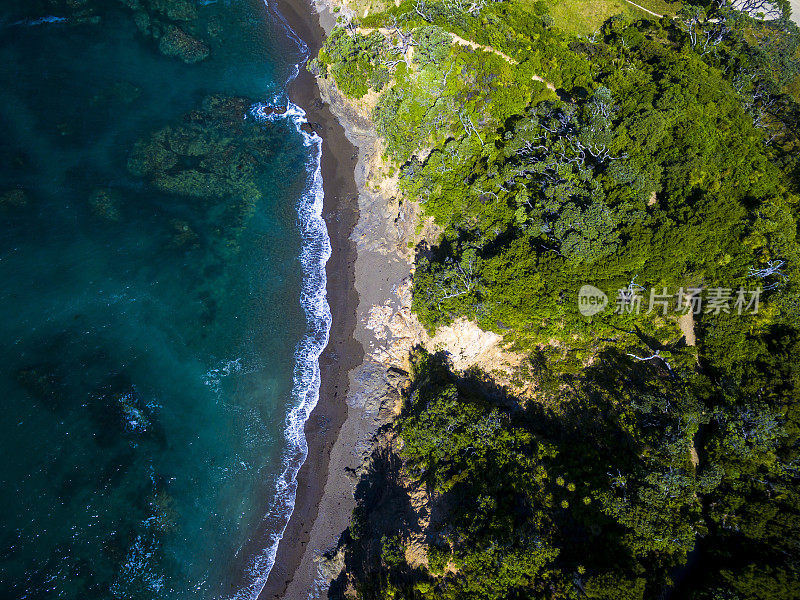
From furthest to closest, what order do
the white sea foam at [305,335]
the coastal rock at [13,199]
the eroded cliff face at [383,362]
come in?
the coastal rock at [13,199] < the white sea foam at [305,335] < the eroded cliff face at [383,362]

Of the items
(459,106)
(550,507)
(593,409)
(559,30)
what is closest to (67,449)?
(550,507)

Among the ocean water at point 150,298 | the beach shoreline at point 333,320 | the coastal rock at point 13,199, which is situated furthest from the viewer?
the coastal rock at point 13,199

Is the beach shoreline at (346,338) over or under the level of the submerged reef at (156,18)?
under

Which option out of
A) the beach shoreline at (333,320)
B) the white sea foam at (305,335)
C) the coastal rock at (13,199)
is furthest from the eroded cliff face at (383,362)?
the coastal rock at (13,199)

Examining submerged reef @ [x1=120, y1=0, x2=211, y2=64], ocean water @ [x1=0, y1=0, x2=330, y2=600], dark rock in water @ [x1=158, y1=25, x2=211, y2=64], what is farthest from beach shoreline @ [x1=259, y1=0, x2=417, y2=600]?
submerged reef @ [x1=120, y1=0, x2=211, y2=64]

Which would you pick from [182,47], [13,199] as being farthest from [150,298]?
[182,47]

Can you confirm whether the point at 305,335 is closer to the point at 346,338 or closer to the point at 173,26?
the point at 346,338

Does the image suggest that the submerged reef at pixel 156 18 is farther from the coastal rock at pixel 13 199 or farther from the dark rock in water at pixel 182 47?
the coastal rock at pixel 13 199

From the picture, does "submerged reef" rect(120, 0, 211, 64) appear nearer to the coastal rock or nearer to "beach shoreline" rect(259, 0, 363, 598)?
"beach shoreline" rect(259, 0, 363, 598)
